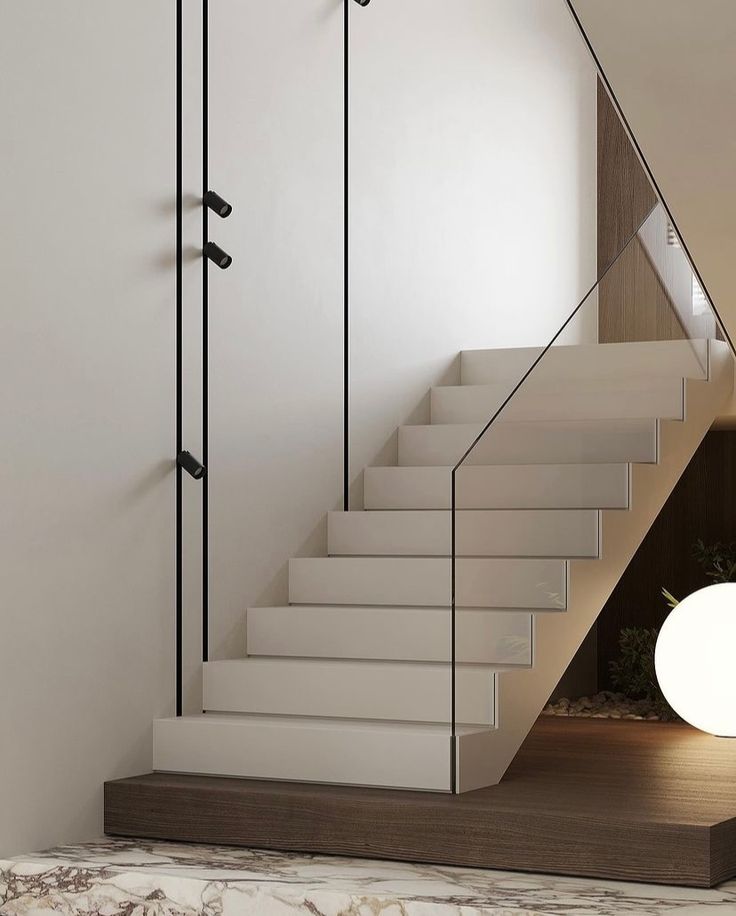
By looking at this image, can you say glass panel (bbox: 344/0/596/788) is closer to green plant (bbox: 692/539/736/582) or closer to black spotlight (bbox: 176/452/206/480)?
black spotlight (bbox: 176/452/206/480)

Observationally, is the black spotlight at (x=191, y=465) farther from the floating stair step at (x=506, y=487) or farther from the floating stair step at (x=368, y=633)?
the floating stair step at (x=506, y=487)

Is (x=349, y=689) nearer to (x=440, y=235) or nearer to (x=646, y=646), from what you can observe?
(x=646, y=646)

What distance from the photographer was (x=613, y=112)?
→ 8906 millimetres

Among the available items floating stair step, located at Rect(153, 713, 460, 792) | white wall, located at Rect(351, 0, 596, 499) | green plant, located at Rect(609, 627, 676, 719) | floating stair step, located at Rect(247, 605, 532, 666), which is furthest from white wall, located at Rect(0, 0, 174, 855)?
green plant, located at Rect(609, 627, 676, 719)

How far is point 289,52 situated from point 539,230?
295 centimetres

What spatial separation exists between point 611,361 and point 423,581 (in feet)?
3.40

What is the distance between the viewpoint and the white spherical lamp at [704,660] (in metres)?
4.71

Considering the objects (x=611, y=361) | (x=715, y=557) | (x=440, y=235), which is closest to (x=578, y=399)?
(x=611, y=361)

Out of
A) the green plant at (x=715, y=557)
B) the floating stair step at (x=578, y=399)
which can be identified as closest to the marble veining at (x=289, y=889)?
the floating stair step at (x=578, y=399)

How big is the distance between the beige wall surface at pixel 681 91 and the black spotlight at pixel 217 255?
4.69ft

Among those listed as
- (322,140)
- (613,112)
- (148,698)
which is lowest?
(148,698)

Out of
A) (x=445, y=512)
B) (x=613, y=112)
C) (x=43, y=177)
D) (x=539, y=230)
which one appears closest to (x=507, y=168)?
(x=539, y=230)

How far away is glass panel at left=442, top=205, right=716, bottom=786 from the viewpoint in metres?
3.92

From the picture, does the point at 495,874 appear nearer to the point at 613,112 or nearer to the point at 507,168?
the point at 507,168
